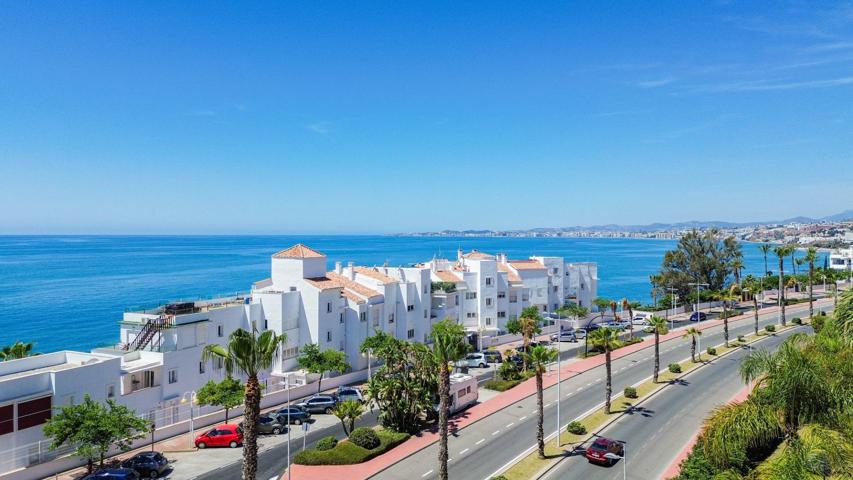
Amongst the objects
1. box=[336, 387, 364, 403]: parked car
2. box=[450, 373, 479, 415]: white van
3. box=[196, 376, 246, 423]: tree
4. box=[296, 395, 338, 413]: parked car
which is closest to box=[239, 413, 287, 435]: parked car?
box=[196, 376, 246, 423]: tree

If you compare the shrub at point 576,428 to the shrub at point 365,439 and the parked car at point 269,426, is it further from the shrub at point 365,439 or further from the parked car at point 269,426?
the parked car at point 269,426

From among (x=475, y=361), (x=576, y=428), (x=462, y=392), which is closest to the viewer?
(x=576, y=428)

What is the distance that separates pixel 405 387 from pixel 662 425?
20812 millimetres

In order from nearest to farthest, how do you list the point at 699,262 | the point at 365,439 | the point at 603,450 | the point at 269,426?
the point at 603,450
the point at 365,439
the point at 269,426
the point at 699,262

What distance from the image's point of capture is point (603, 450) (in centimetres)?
3606

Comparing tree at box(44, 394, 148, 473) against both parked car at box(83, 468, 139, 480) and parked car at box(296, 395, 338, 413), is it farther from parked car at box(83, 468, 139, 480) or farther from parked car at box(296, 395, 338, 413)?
parked car at box(296, 395, 338, 413)

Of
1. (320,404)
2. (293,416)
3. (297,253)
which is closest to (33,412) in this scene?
(293,416)

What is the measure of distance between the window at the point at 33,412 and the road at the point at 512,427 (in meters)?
22.6

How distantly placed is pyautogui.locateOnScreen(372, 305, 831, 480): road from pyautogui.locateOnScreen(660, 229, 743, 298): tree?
48.9 meters

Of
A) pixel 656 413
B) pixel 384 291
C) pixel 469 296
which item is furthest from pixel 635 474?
pixel 469 296

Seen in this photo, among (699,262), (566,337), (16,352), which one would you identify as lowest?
(566,337)

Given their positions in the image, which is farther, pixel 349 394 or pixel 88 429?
pixel 349 394

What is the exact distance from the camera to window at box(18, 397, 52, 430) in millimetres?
34250

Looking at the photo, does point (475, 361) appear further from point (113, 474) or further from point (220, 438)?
point (113, 474)
